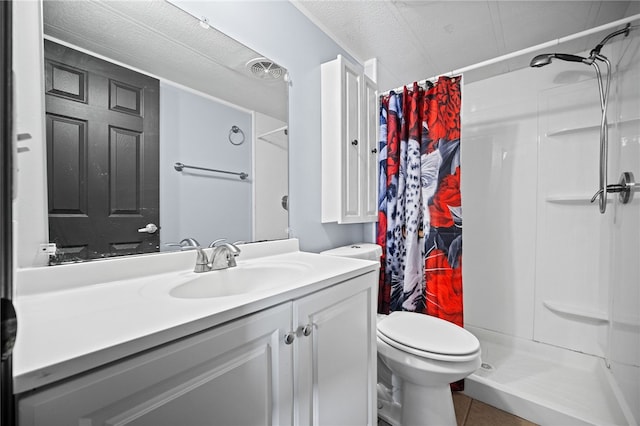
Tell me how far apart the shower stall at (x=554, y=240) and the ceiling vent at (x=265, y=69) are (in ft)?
4.48

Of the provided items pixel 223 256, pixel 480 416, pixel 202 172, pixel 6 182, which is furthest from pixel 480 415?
pixel 6 182

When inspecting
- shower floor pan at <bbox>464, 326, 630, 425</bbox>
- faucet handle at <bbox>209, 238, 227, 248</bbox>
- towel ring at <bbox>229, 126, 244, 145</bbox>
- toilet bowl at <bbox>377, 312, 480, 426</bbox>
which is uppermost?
towel ring at <bbox>229, 126, 244, 145</bbox>

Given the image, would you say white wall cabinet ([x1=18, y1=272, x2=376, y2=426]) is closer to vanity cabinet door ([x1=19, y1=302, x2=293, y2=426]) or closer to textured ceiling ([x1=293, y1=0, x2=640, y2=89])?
vanity cabinet door ([x1=19, y1=302, x2=293, y2=426])

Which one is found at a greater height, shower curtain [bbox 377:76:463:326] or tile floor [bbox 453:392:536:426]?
shower curtain [bbox 377:76:463:326]

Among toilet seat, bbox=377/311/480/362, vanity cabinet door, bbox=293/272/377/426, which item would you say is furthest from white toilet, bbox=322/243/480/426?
vanity cabinet door, bbox=293/272/377/426

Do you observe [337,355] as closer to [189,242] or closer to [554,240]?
[189,242]

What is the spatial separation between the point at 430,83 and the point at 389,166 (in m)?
0.54

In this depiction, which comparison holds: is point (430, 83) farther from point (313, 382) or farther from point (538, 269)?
point (313, 382)

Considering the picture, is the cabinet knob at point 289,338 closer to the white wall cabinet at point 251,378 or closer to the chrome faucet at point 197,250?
the white wall cabinet at point 251,378

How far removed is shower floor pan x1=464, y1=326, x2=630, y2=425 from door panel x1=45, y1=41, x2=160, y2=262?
1.82 metres

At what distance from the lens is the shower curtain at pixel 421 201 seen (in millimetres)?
1618

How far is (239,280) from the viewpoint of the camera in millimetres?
1044

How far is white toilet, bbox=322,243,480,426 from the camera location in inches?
45.6

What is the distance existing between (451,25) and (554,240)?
1572mm
